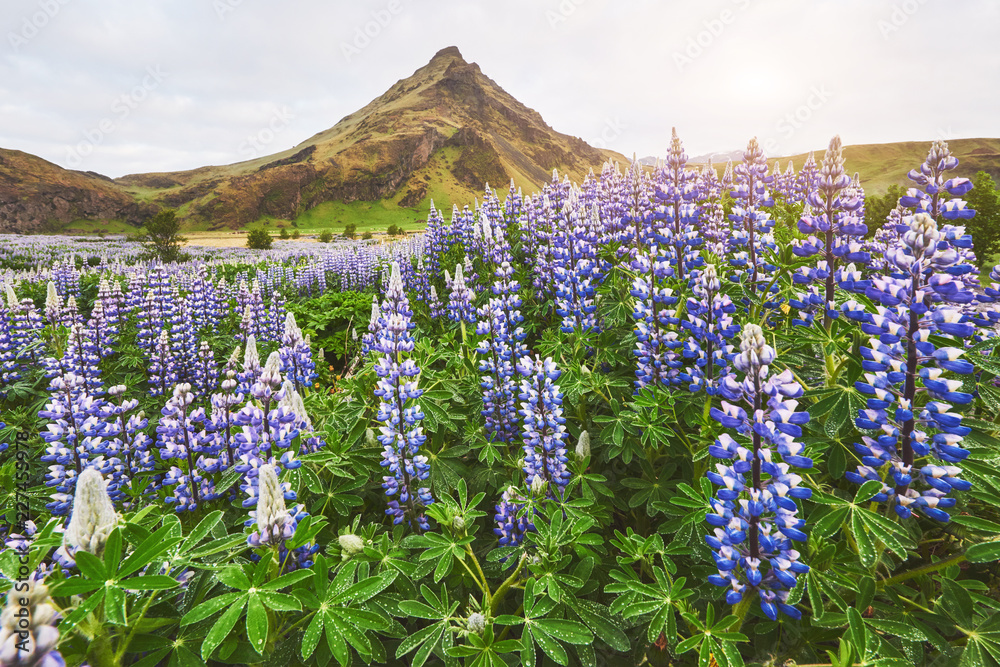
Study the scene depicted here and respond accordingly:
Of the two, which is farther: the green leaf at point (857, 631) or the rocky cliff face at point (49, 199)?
the rocky cliff face at point (49, 199)

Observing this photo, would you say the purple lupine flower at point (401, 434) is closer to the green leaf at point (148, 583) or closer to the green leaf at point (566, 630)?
the green leaf at point (566, 630)

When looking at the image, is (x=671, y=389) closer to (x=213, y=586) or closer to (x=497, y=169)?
(x=213, y=586)

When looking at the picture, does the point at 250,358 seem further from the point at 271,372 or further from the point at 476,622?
the point at 476,622

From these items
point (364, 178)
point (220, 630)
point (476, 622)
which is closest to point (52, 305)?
point (220, 630)

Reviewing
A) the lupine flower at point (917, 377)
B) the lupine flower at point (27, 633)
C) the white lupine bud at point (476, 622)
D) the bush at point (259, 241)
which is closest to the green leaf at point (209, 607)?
the lupine flower at point (27, 633)

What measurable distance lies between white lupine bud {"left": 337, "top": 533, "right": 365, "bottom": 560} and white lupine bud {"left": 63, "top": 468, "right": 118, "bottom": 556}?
0.89 meters

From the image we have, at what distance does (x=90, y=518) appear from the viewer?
156 centimetres

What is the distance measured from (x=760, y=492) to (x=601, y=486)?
1292 mm

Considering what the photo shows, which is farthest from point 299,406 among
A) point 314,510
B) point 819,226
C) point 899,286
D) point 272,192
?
point 272,192

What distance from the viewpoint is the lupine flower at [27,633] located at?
1026 mm

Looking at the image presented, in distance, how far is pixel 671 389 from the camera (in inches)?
123

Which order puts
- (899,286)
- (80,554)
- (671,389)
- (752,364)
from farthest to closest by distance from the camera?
(671,389) → (899,286) → (752,364) → (80,554)

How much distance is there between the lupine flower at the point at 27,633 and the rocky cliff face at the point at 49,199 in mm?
127868

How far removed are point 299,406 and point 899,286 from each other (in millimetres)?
3071
